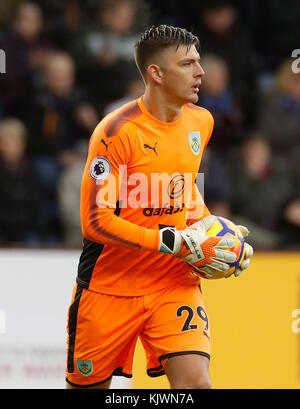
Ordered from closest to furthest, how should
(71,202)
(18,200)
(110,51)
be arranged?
1. (18,200)
2. (71,202)
3. (110,51)

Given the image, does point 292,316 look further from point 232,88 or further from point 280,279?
point 232,88

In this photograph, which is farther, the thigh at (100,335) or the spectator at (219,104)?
the spectator at (219,104)

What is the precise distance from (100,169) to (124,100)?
10.7 ft

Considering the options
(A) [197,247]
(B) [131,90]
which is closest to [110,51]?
(B) [131,90]

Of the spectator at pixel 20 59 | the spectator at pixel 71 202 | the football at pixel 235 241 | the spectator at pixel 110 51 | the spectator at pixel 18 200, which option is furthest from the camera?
the spectator at pixel 110 51

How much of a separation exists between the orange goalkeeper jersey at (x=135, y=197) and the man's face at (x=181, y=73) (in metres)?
0.22

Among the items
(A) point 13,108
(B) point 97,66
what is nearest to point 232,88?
(B) point 97,66

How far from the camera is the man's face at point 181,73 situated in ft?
16.0

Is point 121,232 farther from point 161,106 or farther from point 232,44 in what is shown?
point 232,44

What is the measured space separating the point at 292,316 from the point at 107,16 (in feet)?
11.8

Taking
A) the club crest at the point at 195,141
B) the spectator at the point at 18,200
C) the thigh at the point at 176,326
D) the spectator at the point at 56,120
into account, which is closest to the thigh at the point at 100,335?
the thigh at the point at 176,326

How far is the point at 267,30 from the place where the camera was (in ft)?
28.6

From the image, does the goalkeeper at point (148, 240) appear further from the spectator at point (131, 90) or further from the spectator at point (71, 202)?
the spectator at point (131, 90)

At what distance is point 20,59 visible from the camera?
8.07 m
